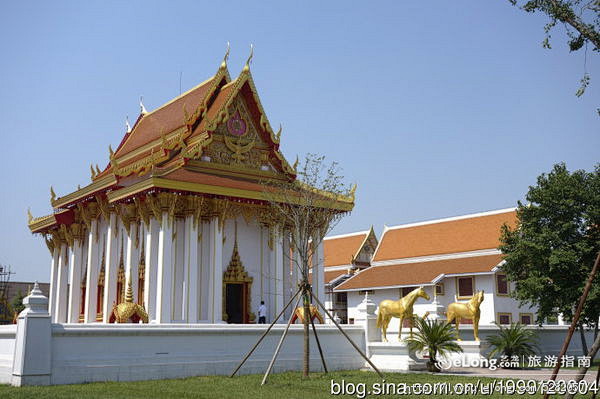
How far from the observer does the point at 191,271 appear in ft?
62.1

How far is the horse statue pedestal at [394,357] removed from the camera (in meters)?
15.2

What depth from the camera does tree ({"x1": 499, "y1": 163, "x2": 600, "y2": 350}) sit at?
65.4ft

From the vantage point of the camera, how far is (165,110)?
26.5 m

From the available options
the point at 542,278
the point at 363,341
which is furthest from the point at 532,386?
the point at 542,278

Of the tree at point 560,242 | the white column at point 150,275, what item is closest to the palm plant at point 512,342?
the tree at point 560,242

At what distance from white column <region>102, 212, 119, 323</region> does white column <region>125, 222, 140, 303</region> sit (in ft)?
2.85

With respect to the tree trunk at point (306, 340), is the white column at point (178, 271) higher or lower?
higher

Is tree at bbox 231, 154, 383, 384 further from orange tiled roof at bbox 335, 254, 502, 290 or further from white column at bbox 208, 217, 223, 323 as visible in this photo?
orange tiled roof at bbox 335, 254, 502, 290

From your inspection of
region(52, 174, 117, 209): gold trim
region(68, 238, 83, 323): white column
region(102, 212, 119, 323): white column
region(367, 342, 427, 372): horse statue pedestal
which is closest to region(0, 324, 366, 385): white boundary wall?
region(367, 342, 427, 372): horse statue pedestal

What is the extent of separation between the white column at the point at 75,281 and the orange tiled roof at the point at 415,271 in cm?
1566

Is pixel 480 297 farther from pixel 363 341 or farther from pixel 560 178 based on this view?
pixel 560 178

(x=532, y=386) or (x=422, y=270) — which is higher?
(x=422, y=270)

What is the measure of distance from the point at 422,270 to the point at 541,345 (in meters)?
13.4

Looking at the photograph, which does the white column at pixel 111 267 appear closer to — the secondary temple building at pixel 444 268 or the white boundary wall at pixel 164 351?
the white boundary wall at pixel 164 351
